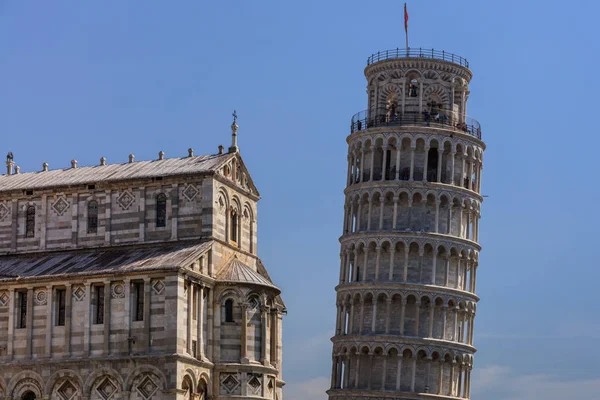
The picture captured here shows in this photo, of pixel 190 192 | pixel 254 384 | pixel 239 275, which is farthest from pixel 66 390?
pixel 190 192

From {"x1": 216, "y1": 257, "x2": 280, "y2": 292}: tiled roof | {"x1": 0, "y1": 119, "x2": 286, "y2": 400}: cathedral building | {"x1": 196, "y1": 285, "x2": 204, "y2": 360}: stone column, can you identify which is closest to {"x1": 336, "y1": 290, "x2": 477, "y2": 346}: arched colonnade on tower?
{"x1": 0, "y1": 119, "x2": 286, "y2": 400}: cathedral building

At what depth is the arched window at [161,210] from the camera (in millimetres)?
91438

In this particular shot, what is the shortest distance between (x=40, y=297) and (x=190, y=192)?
1086 cm

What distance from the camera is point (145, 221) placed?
91.7 metres

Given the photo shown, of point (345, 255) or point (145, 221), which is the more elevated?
point (345, 255)

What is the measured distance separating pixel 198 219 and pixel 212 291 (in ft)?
14.8

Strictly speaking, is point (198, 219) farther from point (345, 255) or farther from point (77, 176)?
point (345, 255)

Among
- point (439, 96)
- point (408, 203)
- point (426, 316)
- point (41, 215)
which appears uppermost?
point (439, 96)

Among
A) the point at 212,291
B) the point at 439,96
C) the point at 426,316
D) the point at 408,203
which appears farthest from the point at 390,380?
the point at 212,291

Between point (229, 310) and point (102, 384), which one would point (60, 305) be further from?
point (229, 310)

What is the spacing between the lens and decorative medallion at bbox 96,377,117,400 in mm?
85562

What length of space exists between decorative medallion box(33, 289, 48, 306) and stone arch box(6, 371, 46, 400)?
4069 mm

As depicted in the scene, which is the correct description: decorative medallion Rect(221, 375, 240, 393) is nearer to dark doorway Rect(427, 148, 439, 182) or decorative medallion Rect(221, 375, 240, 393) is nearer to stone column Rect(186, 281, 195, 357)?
stone column Rect(186, 281, 195, 357)

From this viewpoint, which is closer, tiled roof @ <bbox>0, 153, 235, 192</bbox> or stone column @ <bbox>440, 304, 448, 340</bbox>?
tiled roof @ <bbox>0, 153, 235, 192</bbox>
